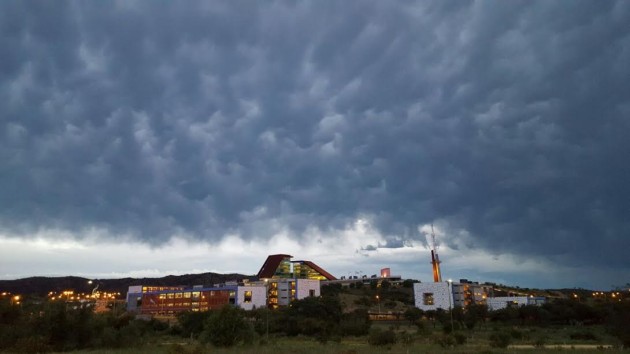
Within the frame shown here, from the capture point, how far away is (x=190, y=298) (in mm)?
156875

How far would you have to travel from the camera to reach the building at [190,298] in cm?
14688

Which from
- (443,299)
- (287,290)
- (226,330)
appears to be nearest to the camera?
(226,330)

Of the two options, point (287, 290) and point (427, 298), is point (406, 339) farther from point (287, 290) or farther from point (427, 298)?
point (287, 290)

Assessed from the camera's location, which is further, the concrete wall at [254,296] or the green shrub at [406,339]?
the concrete wall at [254,296]

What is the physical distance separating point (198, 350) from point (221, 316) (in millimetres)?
14489

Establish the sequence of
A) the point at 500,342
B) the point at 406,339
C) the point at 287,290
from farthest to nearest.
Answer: the point at 287,290, the point at 406,339, the point at 500,342

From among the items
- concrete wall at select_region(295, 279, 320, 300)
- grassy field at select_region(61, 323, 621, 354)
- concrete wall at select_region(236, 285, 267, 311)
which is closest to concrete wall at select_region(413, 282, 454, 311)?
concrete wall at select_region(295, 279, 320, 300)

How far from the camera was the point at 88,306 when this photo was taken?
138 ft

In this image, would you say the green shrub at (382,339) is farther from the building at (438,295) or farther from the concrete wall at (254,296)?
the concrete wall at (254,296)

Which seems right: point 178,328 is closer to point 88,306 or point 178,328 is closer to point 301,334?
point 301,334

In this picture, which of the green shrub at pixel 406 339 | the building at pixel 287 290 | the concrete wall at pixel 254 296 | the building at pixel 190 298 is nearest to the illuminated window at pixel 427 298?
the building at pixel 287 290

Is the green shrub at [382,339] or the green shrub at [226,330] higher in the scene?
the green shrub at [226,330]

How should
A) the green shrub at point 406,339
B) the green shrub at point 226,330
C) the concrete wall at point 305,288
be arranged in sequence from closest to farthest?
the green shrub at point 226,330 < the green shrub at point 406,339 < the concrete wall at point 305,288

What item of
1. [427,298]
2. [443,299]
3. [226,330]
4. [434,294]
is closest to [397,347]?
[226,330]
